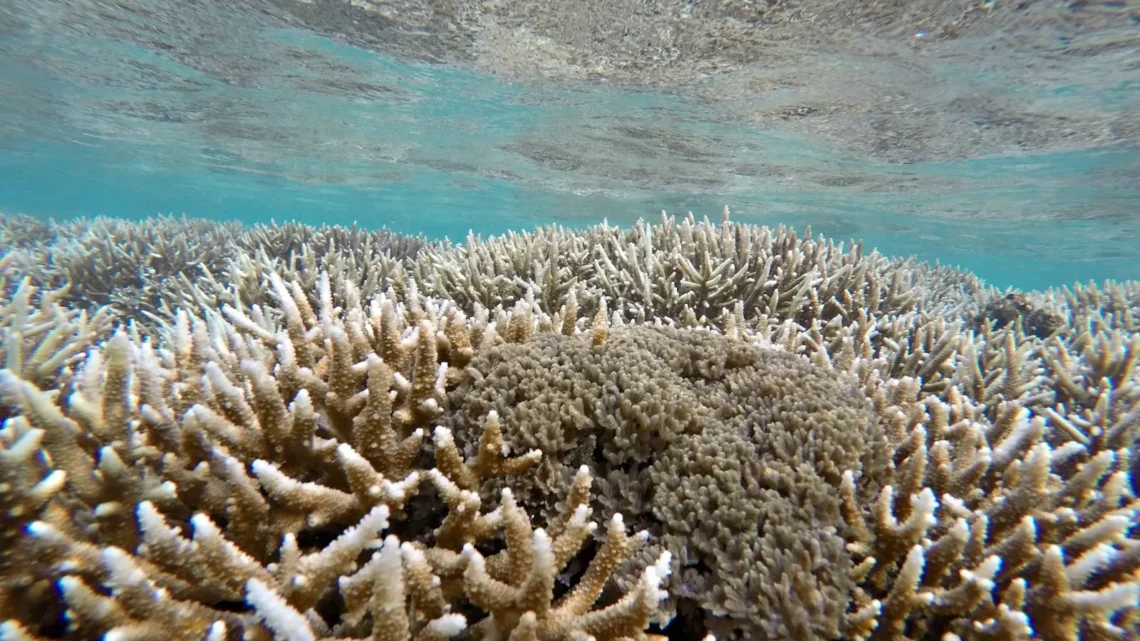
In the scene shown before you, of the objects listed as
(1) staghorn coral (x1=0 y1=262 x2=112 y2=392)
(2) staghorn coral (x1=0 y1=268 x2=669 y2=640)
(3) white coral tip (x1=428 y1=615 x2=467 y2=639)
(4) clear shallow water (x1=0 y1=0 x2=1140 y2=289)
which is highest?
(4) clear shallow water (x1=0 y1=0 x2=1140 y2=289)

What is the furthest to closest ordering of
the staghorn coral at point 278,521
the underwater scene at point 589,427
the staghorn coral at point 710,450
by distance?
the staghorn coral at point 710,450 < the underwater scene at point 589,427 < the staghorn coral at point 278,521

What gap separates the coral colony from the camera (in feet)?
5.39

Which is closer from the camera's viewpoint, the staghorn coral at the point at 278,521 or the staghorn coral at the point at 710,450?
the staghorn coral at the point at 278,521

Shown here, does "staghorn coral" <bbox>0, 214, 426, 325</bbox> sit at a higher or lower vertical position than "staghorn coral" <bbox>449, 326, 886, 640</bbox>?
higher

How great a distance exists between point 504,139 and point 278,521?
24444mm

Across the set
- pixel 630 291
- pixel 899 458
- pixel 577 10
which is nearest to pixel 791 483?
pixel 899 458

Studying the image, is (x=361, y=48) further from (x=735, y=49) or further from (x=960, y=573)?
(x=960, y=573)

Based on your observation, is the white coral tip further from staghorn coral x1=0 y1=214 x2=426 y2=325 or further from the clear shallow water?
the clear shallow water

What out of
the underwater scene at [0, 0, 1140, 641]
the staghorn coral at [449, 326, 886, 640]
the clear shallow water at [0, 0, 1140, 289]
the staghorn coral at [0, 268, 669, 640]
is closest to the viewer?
the staghorn coral at [0, 268, 669, 640]

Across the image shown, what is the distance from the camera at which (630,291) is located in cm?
490

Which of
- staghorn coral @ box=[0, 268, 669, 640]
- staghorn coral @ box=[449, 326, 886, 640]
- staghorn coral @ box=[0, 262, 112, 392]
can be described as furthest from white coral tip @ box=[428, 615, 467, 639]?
staghorn coral @ box=[0, 262, 112, 392]

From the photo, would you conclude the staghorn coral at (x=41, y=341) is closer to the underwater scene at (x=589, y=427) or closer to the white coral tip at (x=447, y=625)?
the underwater scene at (x=589, y=427)

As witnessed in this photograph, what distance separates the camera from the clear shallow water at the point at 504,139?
A: 16344mm

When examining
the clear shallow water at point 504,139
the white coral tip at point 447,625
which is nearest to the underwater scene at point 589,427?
the white coral tip at point 447,625
